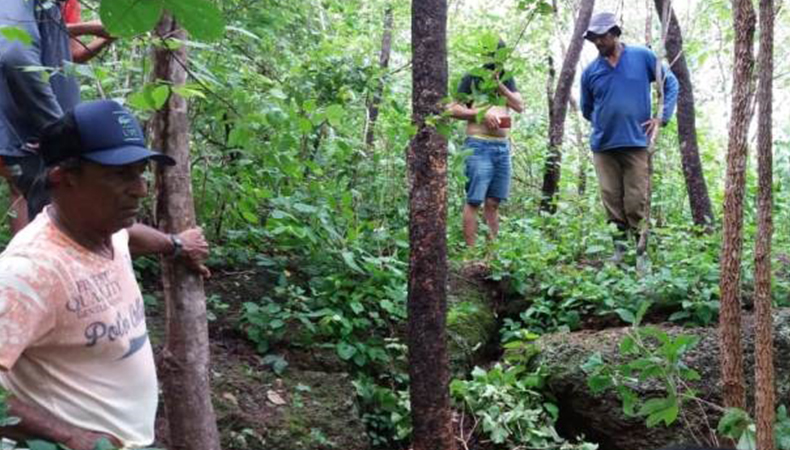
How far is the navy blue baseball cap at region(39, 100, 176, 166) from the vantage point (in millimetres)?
2418

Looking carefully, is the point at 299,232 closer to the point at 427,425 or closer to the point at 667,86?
the point at 427,425

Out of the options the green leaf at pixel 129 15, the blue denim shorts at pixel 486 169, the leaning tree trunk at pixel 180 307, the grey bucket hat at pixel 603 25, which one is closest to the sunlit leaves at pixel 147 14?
the green leaf at pixel 129 15

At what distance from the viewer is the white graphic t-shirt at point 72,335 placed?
213 cm

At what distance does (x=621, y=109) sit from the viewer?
6.92 metres

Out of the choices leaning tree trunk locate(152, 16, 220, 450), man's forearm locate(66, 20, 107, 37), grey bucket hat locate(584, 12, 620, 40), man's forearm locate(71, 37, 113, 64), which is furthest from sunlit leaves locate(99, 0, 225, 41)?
grey bucket hat locate(584, 12, 620, 40)

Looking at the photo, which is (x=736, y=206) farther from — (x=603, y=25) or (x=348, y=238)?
(x=603, y=25)

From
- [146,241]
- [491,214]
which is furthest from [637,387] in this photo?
[146,241]

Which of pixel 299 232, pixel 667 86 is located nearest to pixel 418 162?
pixel 299 232

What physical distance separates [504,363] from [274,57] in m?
2.84

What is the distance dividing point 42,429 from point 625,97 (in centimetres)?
576

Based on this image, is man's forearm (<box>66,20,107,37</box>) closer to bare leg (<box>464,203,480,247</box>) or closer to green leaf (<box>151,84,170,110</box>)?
green leaf (<box>151,84,170,110</box>)

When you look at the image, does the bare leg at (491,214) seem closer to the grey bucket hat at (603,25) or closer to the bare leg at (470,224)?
the bare leg at (470,224)

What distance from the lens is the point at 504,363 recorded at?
5.78m

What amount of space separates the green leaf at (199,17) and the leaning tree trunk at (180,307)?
194 cm
